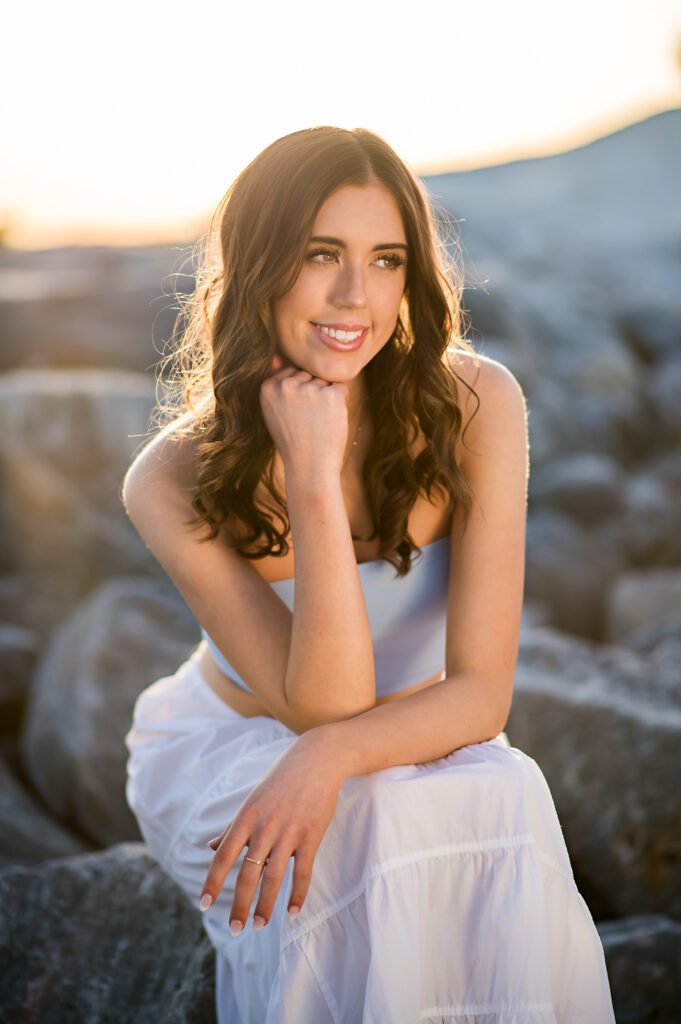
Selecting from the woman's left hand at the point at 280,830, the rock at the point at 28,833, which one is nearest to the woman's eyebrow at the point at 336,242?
the woman's left hand at the point at 280,830

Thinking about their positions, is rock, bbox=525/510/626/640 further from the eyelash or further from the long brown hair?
the eyelash

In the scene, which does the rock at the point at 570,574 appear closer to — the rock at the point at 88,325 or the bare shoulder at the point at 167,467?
the rock at the point at 88,325

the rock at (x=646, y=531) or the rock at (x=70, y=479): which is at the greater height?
the rock at (x=70, y=479)

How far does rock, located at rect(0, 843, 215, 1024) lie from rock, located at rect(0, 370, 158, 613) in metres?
3.10

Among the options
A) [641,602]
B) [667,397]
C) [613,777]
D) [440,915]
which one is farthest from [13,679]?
[667,397]

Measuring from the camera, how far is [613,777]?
3.71m

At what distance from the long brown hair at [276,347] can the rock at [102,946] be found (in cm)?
114

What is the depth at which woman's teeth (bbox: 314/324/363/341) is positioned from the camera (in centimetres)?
275

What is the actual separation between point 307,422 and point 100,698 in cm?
245

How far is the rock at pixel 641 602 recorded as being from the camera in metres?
6.85

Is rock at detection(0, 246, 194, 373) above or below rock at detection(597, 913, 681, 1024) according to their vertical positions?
above

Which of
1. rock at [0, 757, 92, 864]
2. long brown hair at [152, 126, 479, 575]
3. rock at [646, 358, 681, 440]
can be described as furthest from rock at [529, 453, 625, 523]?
long brown hair at [152, 126, 479, 575]

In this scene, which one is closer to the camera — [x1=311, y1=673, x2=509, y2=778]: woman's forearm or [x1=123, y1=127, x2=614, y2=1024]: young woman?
[x1=123, y1=127, x2=614, y2=1024]: young woman

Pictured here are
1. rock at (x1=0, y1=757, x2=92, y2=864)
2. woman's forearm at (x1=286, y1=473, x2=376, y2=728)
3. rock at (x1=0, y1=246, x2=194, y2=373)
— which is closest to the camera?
woman's forearm at (x1=286, y1=473, x2=376, y2=728)
